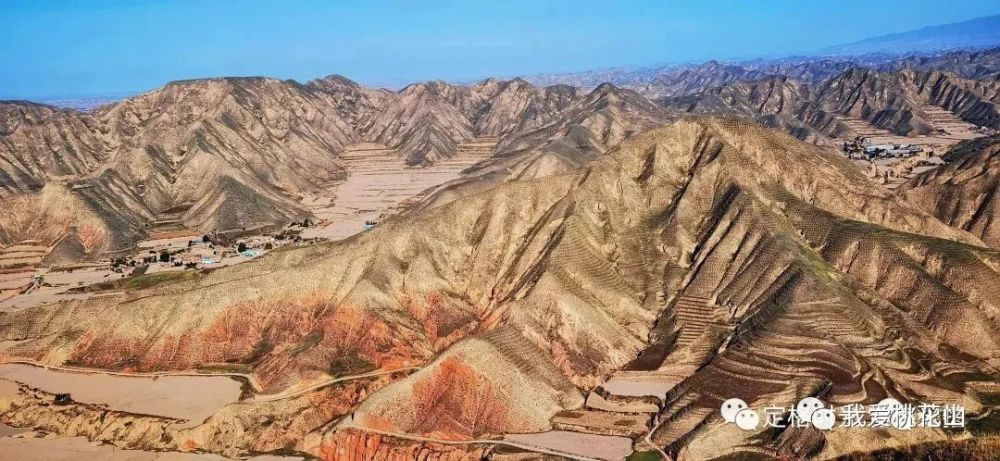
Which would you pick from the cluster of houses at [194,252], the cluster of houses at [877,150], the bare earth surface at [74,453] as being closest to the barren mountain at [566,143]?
the cluster of houses at [194,252]

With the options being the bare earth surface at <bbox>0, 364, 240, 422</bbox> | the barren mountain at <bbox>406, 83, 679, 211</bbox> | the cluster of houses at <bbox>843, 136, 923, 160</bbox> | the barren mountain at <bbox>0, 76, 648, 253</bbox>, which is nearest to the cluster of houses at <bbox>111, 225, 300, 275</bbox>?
the barren mountain at <bbox>0, 76, 648, 253</bbox>

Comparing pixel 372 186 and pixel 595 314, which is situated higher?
pixel 372 186

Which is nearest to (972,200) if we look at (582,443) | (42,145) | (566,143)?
(566,143)

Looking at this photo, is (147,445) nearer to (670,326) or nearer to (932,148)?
(670,326)

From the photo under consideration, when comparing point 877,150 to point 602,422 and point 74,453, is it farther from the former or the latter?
point 74,453

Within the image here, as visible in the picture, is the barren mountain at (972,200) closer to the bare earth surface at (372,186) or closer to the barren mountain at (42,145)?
the bare earth surface at (372,186)
